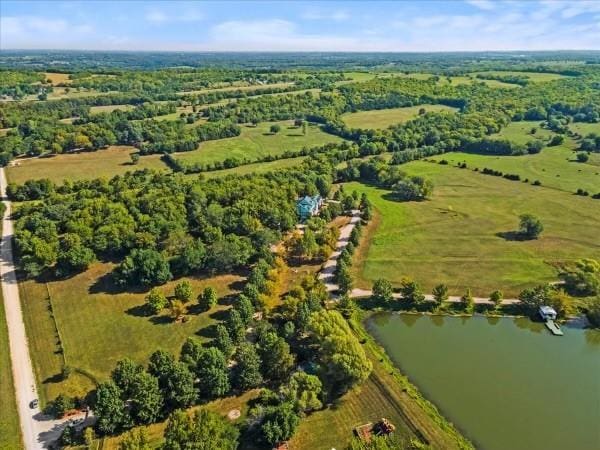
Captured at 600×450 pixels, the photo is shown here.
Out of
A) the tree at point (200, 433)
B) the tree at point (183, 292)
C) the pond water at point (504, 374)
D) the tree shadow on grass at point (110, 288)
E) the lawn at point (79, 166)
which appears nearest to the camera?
the tree at point (200, 433)

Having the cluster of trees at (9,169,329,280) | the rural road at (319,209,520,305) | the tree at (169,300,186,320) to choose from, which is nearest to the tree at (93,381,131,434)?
the tree at (169,300,186,320)

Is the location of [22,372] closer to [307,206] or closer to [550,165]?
[307,206]

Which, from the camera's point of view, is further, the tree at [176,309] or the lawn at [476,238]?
the lawn at [476,238]

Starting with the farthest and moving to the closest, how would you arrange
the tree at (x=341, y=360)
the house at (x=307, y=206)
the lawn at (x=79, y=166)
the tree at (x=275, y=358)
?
the lawn at (x=79, y=166) → the house at (x=307, y=206) → the tree at (x=275, y=358) → the tree at (x=341, y=360)

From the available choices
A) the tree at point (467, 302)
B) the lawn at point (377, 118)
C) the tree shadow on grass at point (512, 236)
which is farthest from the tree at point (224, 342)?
the lawn at point (377, 118)

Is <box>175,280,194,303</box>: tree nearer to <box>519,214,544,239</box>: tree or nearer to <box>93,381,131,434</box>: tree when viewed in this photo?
<box>93,381,131,434</box>: tree

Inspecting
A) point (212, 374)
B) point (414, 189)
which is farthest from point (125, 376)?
point (414, 189)

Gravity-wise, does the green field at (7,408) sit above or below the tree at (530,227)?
below

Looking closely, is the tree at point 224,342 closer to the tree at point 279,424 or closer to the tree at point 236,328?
the tree at point 236,328
